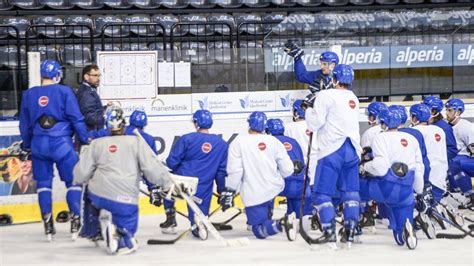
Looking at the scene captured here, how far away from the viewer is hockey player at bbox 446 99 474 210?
1041 centimetres

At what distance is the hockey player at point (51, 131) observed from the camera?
900cm

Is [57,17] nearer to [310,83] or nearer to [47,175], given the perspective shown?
[310,83]

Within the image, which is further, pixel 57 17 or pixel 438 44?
pixel 57 17

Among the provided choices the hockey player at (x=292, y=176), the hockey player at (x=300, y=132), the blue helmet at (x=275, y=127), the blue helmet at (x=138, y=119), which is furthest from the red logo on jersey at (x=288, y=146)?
the blue helmet at (x=138, y=119)

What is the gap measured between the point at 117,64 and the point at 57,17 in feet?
13.8

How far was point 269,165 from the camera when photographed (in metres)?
8.95

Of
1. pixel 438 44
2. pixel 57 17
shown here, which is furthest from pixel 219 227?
pixel 57 17

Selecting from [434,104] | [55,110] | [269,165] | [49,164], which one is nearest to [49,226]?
[49,164]

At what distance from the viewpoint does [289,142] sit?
9.50 metres

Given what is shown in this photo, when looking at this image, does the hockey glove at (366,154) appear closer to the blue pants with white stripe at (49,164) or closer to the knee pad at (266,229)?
the knee pad at (266,229)

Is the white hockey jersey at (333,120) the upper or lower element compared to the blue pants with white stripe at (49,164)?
upper

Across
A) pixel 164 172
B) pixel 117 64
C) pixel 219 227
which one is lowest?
pixel 219 227

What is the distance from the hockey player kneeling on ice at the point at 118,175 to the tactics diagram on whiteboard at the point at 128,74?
272 cm

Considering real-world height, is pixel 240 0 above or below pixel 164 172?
above
